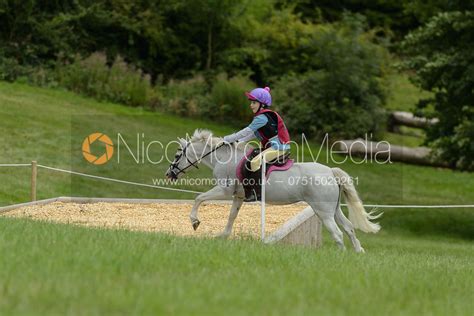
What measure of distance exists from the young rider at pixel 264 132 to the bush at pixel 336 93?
61.5ft

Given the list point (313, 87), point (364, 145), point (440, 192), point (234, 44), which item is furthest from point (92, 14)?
point (440, 192)

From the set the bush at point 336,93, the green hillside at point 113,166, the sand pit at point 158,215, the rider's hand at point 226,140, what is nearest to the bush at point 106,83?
the green hillside at point 113,166

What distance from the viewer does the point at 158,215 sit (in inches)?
715

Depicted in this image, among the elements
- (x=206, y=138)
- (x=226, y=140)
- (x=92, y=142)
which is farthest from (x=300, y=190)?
(x=92, y=142)

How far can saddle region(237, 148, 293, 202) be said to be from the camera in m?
14.0

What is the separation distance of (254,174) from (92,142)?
49.8ft

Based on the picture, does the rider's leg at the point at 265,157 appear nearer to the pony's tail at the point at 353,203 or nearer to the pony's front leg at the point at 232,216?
the pony's front leg at the point at 232,216

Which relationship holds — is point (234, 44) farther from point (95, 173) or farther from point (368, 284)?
point (368, 284)

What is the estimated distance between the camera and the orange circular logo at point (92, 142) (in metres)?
26.8

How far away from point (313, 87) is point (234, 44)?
208 inches

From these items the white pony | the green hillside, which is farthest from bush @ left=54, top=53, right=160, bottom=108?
the white pony

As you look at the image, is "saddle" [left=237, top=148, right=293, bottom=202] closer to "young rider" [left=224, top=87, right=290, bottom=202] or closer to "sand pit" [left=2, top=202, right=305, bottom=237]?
"young rider" [left=224, top=87, right=290, bottom=202]

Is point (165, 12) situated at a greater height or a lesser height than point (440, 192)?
greater

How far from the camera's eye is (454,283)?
10.0 metres
